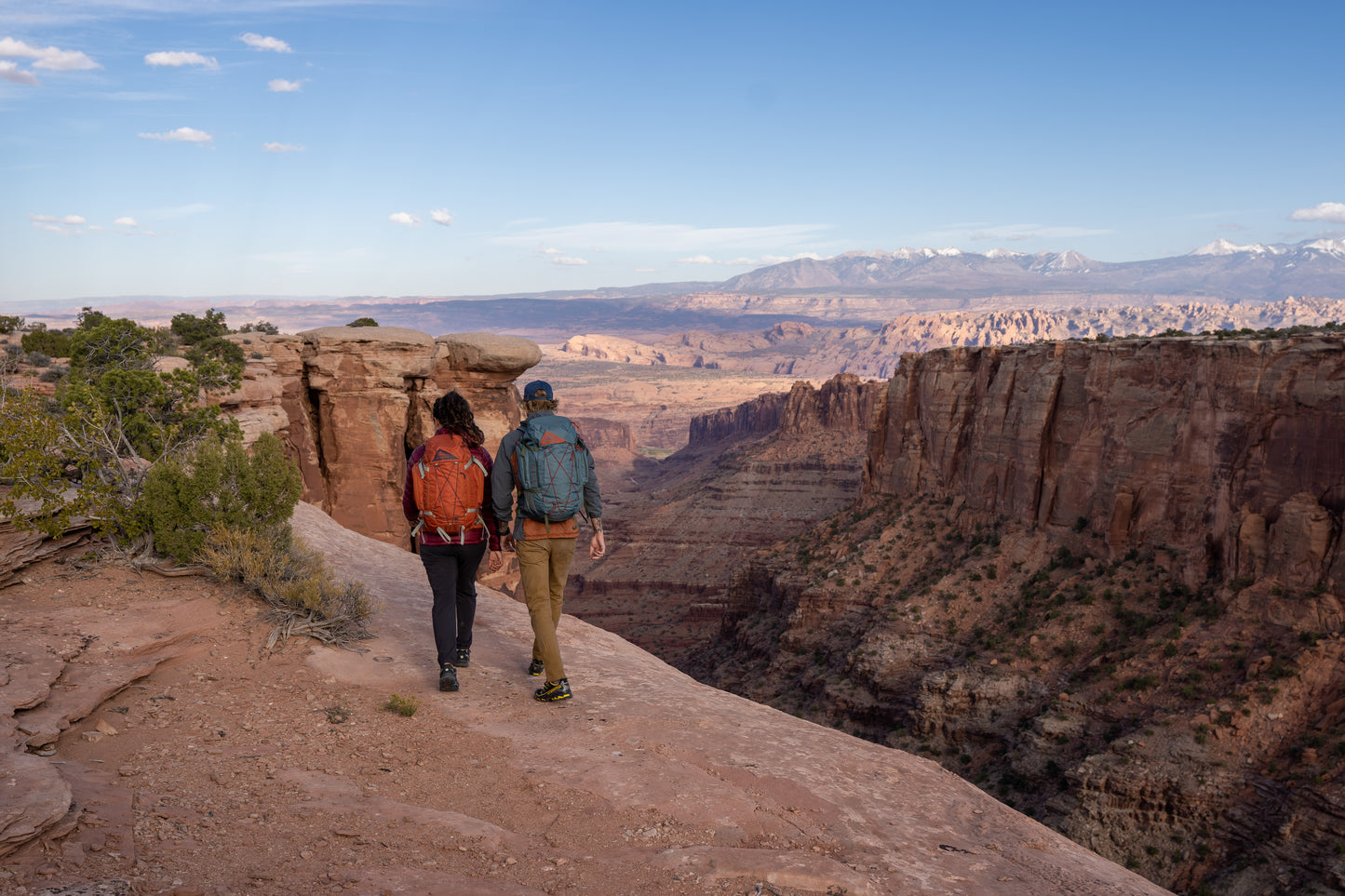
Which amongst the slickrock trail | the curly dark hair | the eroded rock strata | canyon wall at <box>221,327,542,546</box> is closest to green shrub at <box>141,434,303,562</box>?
the slickrock trail

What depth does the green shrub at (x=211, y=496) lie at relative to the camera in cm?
845

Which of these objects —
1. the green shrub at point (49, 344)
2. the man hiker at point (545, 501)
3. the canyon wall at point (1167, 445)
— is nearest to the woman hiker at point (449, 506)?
the man hiker at point (545, 501)

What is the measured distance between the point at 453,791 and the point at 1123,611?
24.9 meters

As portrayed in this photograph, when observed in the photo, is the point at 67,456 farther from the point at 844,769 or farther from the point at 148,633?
the point at 844,769

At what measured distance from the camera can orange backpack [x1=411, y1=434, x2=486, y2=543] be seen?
24.0 ft

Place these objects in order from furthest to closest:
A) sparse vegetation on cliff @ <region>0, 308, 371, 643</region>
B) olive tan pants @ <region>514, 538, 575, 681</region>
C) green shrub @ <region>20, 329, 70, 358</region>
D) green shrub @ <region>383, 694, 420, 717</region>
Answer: green shrub @ <region>20, 329, 70, 358</region> → sparse vegetation on cliff @ <region>0, 308, 371, 643</region> → olive tan pants @ <region>514, 538, 575, 681</region> → green shrub @ <region>383, 694, 420, 717</region>

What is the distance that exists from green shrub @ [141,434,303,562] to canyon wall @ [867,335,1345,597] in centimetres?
2386

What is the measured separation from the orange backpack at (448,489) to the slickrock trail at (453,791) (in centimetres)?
147

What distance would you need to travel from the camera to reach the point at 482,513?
762 centimetres

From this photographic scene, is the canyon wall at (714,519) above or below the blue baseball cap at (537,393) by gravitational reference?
below

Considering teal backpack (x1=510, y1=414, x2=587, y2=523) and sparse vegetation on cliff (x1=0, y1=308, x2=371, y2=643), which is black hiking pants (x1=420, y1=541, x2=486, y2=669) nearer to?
teal backpack (x1=510, y1=414, x2=587, y2=523)

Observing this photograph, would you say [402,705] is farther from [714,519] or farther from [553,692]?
[714,519]

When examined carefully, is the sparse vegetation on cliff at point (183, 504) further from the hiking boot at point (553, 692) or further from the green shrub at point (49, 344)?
the green shrub at point (49, 344)

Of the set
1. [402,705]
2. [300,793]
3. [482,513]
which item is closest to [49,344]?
[482,513]
